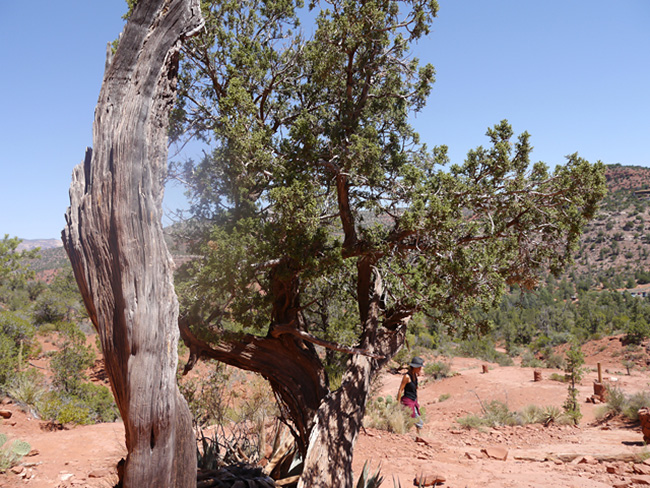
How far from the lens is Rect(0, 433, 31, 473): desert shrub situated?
217 inches

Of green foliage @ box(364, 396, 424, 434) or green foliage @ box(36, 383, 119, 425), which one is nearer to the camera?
green foliage @ box(36, 383, 119, 425)

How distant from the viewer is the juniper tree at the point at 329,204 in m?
4.90

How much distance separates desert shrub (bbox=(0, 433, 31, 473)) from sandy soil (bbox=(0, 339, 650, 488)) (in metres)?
0.12

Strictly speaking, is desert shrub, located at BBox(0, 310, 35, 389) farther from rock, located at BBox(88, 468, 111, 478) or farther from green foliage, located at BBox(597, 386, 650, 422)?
green foliage, located at BBox(597, 386, 650, 422)

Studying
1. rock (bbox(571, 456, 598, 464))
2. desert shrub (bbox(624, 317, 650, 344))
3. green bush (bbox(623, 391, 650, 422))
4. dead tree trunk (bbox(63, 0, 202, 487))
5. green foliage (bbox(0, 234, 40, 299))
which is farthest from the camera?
desert shrub (bbox(624, 317, 650, 344))

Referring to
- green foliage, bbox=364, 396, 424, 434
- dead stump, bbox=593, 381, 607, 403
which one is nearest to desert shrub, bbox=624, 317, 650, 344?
dead stump, bbox=593, 381, 607, 403

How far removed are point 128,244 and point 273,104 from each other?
4458mm

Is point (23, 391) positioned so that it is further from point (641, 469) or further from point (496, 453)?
point (641, 469)

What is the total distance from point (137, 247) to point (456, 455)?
7892 millimetres

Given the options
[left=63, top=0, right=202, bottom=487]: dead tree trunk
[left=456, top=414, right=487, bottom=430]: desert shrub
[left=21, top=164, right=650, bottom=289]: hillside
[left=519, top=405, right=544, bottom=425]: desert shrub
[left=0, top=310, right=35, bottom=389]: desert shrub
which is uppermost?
[left=21, top=164, right=650, bottom=289]: hillside

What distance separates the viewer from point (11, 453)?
224 inches

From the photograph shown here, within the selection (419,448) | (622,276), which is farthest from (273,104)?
(622,276)

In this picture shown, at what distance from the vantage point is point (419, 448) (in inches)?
334

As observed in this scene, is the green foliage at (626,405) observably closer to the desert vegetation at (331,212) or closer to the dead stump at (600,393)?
the dead stump at (600,393)
